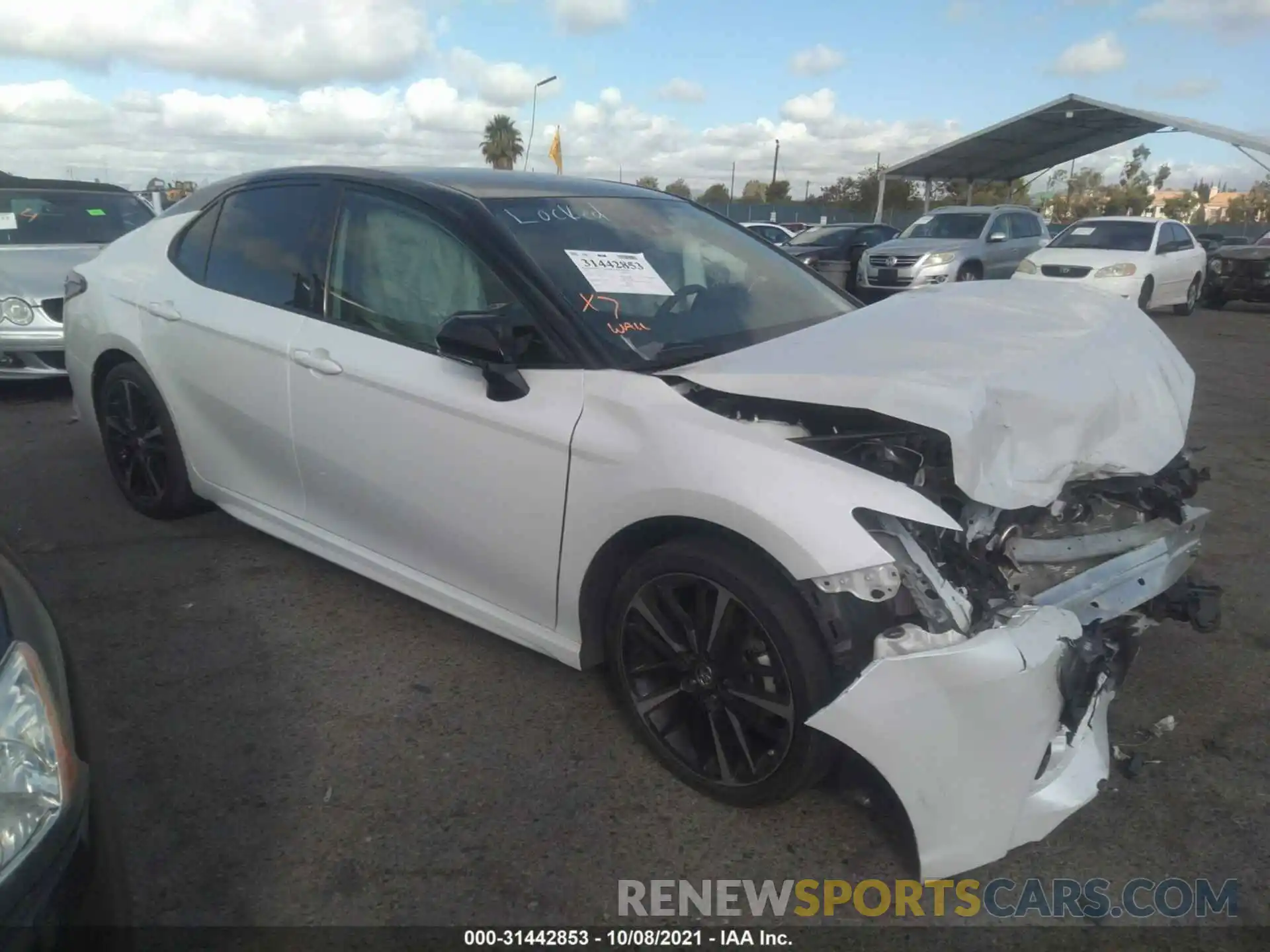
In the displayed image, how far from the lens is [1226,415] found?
24.2ft

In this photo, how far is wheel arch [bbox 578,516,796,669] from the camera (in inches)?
92.0

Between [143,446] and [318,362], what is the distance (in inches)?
59.3

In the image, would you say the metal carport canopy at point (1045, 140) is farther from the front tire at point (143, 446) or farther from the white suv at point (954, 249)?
the front tire at point (143, 446)

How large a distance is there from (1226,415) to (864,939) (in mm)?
6826

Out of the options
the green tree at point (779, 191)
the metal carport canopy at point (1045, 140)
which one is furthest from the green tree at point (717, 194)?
the metal carport canopy at point (1045, 140)

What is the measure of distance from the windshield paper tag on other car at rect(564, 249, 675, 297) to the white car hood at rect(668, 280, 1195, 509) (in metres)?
0.42

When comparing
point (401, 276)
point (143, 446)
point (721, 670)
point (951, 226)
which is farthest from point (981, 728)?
point (951, 226)

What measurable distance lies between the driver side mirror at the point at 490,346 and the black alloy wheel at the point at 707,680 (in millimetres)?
704

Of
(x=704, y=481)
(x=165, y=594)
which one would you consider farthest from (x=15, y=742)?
(x=165, y=594)

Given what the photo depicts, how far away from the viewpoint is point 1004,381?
97.0 inches

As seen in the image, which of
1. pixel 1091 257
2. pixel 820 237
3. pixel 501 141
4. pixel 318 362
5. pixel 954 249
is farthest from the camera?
pixel 501 141

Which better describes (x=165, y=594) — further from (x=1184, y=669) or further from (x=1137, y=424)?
(x=1184, y=669)

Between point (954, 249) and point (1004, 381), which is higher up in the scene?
point (1004, 381)

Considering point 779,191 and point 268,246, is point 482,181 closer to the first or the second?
point 268,246
